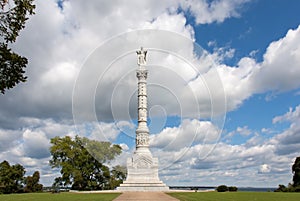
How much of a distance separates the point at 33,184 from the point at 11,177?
5966 millimetres

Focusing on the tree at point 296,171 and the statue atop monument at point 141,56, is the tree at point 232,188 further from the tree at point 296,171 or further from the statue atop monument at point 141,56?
the statue atop monument at point 141,56

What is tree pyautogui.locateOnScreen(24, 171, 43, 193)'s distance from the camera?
76.1 metres

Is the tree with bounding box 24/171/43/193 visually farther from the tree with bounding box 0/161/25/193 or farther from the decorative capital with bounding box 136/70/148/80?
the decorative capital with bounding box 136/70/148/80

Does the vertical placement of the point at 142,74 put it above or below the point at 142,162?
above

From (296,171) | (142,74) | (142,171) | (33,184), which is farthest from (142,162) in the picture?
(296,171)

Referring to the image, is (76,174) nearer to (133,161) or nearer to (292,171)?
(133,161)

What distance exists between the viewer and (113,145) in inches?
3233

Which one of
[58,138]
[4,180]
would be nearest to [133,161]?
[58,138]

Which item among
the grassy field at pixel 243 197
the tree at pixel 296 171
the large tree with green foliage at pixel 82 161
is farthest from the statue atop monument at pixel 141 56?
the grassy field at pixel 243 197

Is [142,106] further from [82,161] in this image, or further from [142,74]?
[82,161]

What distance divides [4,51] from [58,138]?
62.7m

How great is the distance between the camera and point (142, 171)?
6588 centimetres

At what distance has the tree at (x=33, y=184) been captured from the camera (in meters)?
76.1

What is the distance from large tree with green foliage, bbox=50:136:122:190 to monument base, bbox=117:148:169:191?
1319cm
